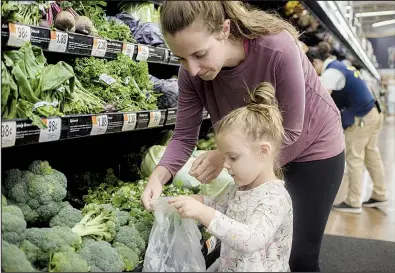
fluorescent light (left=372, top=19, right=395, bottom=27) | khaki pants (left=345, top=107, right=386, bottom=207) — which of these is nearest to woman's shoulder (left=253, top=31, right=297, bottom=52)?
khaki pants (left=345, top=107, right=386, bottom=207)

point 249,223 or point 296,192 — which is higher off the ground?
point 249,223

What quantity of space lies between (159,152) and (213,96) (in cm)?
148

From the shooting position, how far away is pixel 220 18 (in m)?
1.44

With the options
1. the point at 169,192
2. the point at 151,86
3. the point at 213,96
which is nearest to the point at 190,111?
the point at 213,96

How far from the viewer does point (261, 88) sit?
1.56 m

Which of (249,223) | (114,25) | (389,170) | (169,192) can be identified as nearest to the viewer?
(249,223)

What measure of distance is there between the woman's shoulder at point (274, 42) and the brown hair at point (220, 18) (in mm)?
14

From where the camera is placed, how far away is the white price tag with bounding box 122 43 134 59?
2.71m

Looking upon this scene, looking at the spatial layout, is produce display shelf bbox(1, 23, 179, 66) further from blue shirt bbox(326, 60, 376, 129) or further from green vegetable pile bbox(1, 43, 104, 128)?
blue shirt bbox(326, 60, 376, 129)

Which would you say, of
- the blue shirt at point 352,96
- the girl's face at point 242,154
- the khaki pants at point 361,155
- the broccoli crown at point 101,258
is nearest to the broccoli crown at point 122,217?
the broccoli crown at point 101,258

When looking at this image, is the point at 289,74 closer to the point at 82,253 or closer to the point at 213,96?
the point at 213,96

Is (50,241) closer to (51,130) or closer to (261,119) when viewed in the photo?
(51,130)

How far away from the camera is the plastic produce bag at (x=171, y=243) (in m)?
1.64

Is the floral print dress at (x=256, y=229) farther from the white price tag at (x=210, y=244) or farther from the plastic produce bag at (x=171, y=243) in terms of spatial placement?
the white price tag at (x=210, y=244)
